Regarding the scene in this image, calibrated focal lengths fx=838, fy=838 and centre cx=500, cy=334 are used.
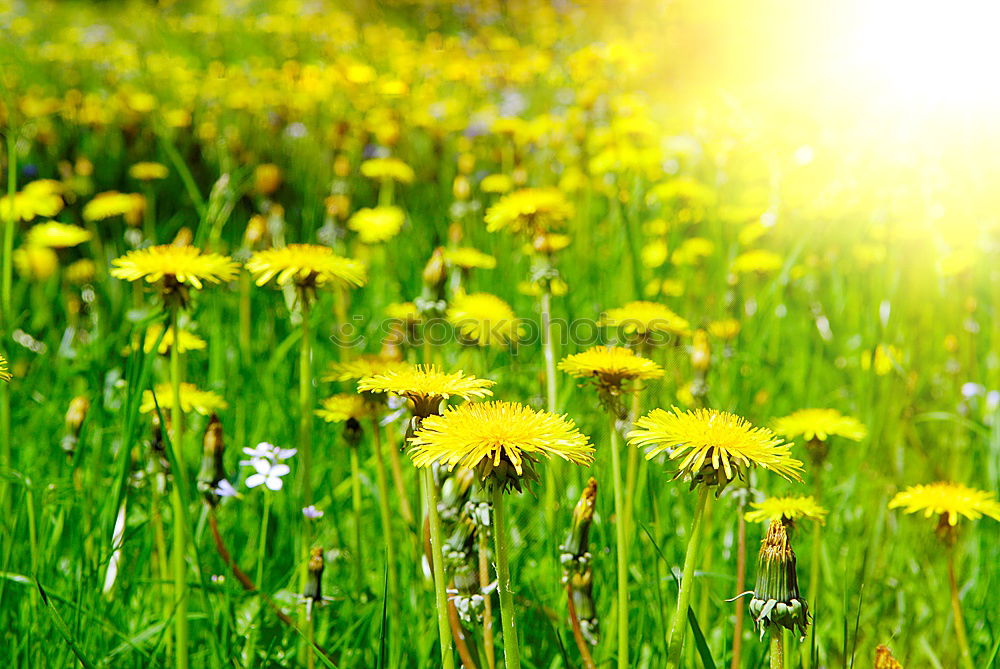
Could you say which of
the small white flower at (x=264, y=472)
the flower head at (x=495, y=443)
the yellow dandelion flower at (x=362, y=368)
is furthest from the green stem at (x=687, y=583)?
the small white flower at (x=264, y=472)

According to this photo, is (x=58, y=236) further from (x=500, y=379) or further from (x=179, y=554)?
(x=179, y=554)

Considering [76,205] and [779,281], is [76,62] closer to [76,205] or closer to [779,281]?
[76,205]

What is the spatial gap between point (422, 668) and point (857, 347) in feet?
5.52

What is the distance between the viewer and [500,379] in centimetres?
196

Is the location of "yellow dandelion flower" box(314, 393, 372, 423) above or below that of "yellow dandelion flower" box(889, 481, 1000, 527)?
above

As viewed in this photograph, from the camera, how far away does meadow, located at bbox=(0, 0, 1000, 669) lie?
1012 millimetres

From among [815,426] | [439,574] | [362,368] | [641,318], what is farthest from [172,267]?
[815,426]

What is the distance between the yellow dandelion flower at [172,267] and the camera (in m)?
1.04

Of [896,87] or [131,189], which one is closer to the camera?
[131,189]

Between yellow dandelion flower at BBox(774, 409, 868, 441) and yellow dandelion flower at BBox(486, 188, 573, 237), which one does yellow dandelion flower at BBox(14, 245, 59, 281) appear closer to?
yellow dandelion flower at BBox(486, 188, 573, 237)

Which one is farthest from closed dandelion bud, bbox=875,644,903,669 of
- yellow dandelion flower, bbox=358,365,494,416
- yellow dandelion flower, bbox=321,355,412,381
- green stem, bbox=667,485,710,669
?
yellow dandelion flower, bbox=321,355,412,381

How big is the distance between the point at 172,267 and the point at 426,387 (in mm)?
404

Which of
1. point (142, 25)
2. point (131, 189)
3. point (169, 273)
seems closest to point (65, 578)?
point (169, 273)

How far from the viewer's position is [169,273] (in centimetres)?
105
